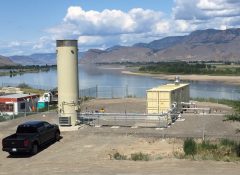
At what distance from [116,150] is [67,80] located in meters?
8.40

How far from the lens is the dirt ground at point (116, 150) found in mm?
17203

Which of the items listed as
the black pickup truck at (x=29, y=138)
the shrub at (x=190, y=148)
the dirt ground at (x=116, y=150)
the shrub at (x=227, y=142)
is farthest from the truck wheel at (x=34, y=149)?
the shrub at (x=227, y=142)

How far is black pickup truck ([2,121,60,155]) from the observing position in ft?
68.5

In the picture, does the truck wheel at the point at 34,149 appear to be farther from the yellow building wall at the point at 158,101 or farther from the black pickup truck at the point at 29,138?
the yellow building wall at the point at 158,101

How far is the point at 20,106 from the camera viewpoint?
1447 inches

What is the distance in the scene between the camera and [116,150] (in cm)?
2183

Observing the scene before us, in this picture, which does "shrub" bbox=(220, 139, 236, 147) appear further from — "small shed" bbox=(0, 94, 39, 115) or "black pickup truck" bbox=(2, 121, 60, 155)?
"small shed" bbox=(0, 94, 39, 115)

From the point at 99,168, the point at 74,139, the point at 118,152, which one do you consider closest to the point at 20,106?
the point at 74,139

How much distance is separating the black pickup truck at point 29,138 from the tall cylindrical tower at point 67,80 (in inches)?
197

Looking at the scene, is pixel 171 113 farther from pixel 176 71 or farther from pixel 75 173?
pixel 176 71

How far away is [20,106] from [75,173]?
68.8 feet

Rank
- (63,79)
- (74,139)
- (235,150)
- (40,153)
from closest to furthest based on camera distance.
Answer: (235,150) < (40,153) < (74,139) < (63,79)

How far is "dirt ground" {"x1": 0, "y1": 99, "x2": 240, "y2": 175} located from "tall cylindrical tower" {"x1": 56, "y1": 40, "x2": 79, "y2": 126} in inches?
48.9

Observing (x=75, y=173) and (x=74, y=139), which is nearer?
(x=75, y=173)
